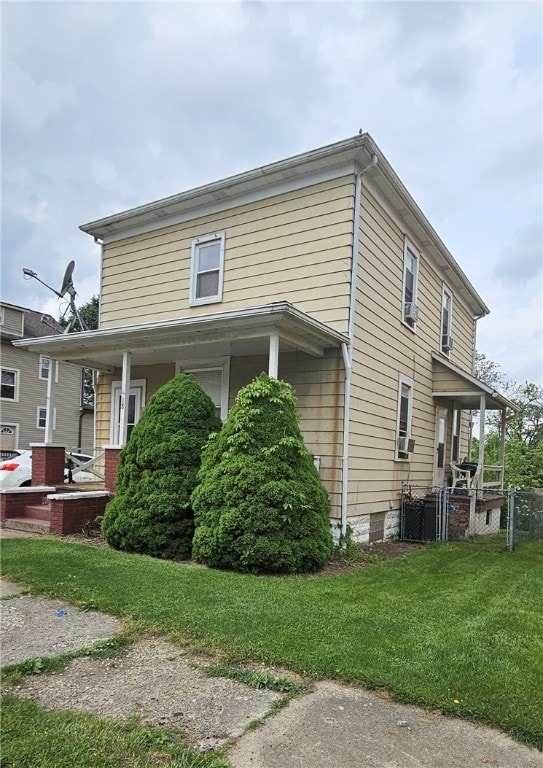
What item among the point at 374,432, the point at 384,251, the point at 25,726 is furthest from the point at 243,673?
the point at 384,251

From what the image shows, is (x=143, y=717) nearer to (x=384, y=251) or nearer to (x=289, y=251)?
(x=289, y=251)

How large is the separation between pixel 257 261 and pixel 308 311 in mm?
1540

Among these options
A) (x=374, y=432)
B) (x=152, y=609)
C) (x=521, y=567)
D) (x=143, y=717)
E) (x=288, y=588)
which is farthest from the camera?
(x=374, y=432)

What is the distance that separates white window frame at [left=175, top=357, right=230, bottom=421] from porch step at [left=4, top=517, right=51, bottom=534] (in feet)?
11.3

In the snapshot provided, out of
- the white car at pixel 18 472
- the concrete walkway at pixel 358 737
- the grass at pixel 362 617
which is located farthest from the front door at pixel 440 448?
the concrete walkway at pixel 358 737

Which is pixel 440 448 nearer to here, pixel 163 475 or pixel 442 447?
pixel 442 447

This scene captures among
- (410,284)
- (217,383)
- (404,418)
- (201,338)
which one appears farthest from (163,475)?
(410,284)

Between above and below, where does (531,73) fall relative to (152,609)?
above

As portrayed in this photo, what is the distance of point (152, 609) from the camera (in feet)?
15.1

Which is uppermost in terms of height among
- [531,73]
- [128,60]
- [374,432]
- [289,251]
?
[531,73]

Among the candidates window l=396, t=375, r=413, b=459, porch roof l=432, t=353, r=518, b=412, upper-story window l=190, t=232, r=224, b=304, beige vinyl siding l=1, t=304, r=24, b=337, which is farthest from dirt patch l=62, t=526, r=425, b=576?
beige vinyl siding l=1, t=304, r=24, b=337

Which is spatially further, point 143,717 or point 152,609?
point 152,609

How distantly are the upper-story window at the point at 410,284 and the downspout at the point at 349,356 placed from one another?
2696mm

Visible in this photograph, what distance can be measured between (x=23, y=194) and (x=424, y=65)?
348 inches
